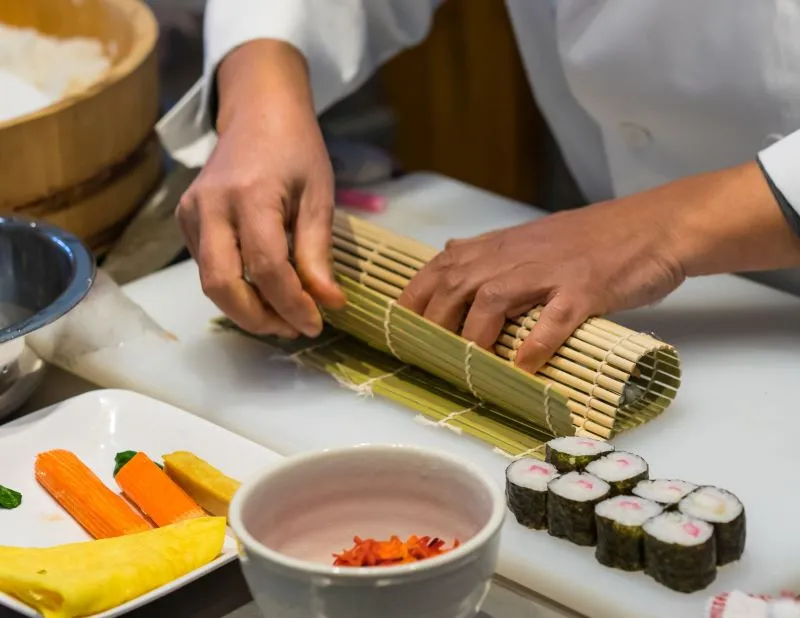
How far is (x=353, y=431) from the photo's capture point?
3.56 feet

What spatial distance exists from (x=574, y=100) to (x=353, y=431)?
73cm

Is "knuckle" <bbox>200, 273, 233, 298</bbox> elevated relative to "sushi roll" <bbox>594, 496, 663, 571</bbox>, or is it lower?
lower

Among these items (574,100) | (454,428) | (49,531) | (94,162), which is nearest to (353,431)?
(454,428)

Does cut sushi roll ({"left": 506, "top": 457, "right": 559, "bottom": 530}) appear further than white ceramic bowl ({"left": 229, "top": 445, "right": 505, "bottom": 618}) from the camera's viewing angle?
Yes

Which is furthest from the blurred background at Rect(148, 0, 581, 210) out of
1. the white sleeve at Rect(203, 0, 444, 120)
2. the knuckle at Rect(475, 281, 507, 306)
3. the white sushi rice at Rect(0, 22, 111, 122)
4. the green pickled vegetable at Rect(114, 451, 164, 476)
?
the green pickled vegetable at Rect(114, 451, 164, 476)

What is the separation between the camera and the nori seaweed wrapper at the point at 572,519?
2.85ft

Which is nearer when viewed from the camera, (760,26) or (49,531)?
(49,531)

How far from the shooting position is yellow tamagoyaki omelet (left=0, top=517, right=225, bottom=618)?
796 millimetres

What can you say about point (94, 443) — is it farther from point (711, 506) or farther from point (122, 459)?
point (711, 506)

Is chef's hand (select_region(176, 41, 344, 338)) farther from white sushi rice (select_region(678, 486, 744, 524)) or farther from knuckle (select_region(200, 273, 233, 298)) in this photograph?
white sushi rice (select_region(678, 486, 744, 524))

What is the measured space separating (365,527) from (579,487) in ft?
0.56

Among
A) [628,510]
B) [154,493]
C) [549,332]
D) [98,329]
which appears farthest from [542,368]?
[98,329]

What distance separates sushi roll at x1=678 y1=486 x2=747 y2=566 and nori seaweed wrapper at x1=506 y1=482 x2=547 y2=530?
0.11 m

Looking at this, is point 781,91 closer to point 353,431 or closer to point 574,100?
point 574,100
